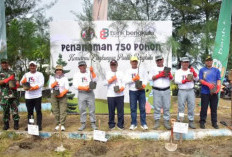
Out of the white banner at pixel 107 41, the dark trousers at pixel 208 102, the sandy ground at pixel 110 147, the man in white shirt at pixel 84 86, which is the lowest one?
the sandy ground at pixel 110 147

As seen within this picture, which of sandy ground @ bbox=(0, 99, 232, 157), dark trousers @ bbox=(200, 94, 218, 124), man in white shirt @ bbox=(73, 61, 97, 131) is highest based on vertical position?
man in white shirt @ bbox=(73, 61, 97, 131)

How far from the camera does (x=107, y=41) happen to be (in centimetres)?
726

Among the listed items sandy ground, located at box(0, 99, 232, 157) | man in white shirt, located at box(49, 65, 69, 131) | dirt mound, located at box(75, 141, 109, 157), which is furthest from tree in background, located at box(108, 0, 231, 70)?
dirt mound, located at box(75, 141, 109, 157)

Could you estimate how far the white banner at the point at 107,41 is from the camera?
718cm

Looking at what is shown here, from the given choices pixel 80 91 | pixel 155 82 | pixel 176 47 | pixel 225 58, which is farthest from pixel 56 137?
pixel 225 58

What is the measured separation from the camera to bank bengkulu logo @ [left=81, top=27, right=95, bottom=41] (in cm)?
712

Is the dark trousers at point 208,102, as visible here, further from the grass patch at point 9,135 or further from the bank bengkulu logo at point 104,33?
the grass patch at point 9,135

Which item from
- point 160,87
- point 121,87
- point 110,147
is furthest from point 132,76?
point 110,147

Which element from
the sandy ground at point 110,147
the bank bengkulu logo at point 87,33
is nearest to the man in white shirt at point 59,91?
the sandy ground at point 110,147

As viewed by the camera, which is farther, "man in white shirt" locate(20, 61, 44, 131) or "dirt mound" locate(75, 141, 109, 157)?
"man in white shirt" locate(20, 61, 44, 131)

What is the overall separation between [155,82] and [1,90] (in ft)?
11.8

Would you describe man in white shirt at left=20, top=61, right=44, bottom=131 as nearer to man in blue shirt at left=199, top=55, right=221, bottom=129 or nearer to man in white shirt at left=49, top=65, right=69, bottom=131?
man in white shirt at left=49, top=65, right=69, bottom=131

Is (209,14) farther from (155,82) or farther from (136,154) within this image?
(136,154)

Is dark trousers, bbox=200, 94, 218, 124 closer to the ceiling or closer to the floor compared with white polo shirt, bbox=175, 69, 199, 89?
closer to the floor
